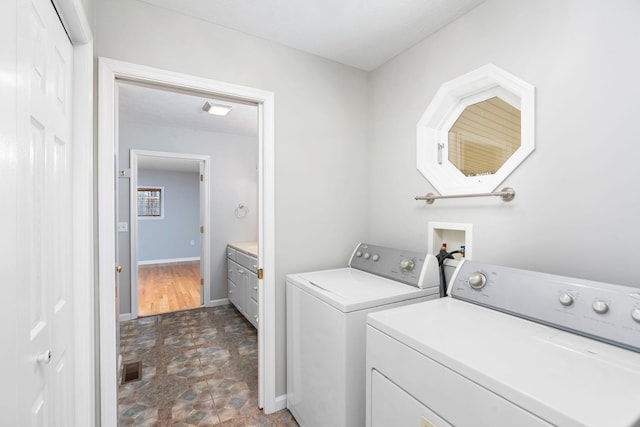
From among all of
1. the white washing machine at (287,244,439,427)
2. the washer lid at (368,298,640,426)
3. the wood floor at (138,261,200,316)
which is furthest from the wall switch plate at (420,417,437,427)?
the wood floor at (138,261,200,316)

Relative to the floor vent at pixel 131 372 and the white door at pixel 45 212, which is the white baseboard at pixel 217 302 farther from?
the white door at pixel 45 212

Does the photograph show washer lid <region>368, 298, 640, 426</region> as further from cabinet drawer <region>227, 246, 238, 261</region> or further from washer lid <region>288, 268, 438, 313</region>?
cabinet drawer <region>227, 246, 238, 261</region>

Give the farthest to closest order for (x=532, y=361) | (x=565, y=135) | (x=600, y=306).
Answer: (x=565, y=135) < (x=600, y=306) < (x=532, y=361)

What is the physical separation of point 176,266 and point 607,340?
774cm

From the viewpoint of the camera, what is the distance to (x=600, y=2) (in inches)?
46.1

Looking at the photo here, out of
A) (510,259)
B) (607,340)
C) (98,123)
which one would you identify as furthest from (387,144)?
(98,123)

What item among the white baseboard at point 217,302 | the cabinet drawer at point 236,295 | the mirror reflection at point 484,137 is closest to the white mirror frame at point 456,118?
the mirror reflection at point 484,137

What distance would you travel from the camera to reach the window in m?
7.65

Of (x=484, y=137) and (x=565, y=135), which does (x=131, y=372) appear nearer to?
(x=484, y=137)

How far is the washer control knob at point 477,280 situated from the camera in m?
1.33

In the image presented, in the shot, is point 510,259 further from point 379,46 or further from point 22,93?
point 22,93

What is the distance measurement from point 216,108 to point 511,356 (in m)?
3.19

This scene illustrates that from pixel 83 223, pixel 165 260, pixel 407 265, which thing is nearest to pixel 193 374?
pixel 83 223

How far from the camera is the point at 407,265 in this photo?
1.72 metres
